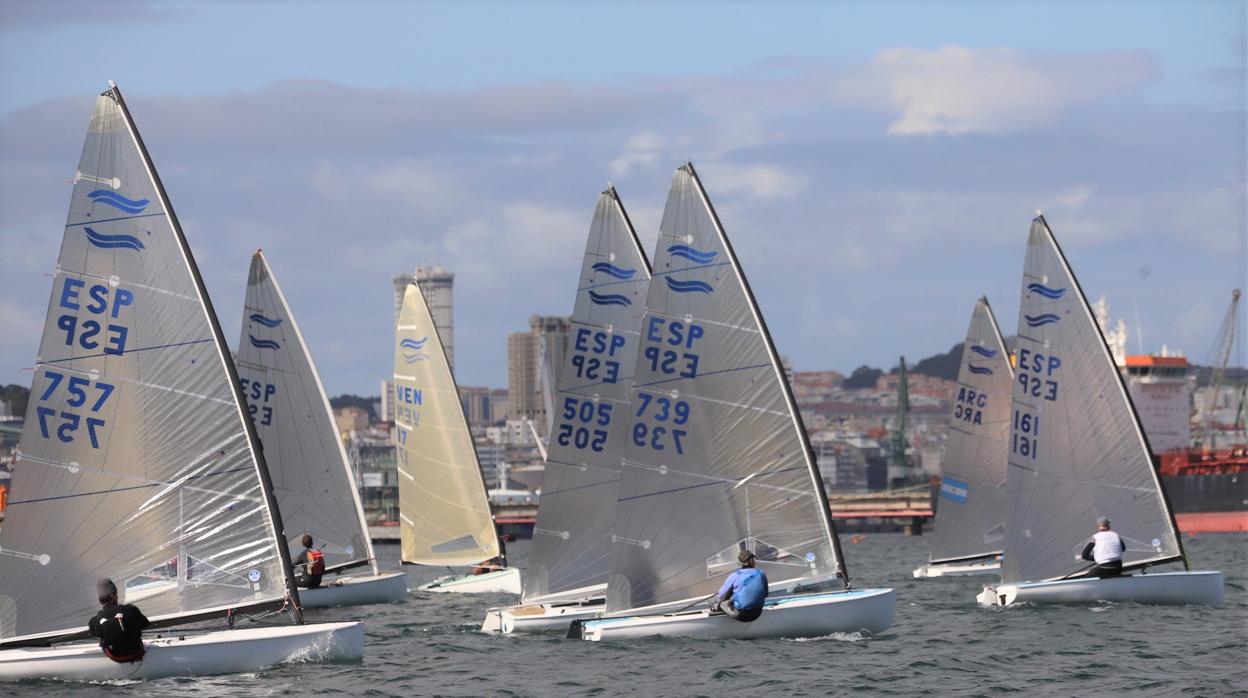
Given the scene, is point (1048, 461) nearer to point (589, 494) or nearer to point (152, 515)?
point (589, 494)

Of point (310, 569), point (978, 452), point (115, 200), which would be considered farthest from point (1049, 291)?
point (115, 200)

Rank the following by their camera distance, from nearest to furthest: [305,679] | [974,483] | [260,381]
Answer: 1. [305,679]
2. [260,381]
3. [974,483]

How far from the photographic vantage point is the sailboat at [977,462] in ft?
142

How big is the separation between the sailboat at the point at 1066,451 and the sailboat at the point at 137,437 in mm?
13787

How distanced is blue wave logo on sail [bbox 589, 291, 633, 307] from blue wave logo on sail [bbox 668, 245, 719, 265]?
15.4 feet

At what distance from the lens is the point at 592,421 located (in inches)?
1238

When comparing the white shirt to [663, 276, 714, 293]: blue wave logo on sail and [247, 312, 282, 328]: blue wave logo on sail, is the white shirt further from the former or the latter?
[247, 312, 282, 328]: blue wave logo on sail

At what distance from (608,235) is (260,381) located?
9.30 m

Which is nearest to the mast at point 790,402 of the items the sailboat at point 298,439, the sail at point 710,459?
the sail at point 710,459

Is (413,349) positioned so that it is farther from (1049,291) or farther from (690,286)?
(1049,291)

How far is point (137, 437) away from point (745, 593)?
27.7ft

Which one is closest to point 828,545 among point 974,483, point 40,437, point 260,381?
point 40,437

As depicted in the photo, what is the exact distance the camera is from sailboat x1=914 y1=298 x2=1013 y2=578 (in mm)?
43156

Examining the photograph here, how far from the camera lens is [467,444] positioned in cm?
4025
